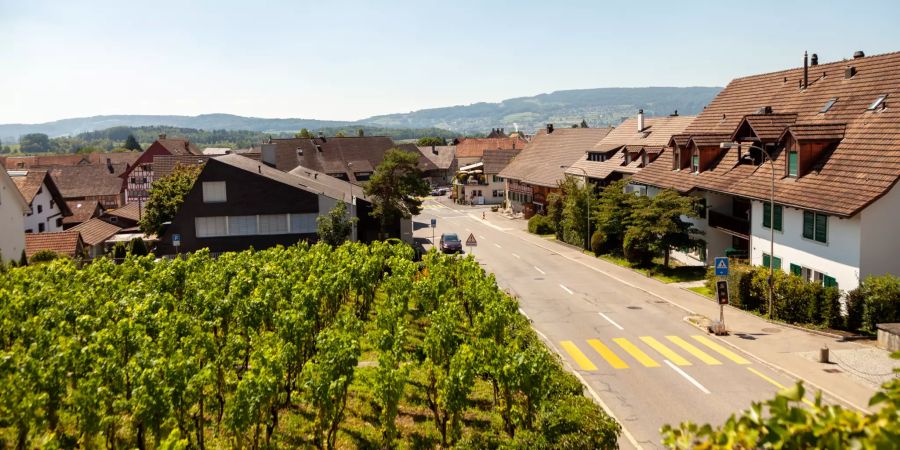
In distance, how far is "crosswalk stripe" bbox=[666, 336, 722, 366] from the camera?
25812 millimetres

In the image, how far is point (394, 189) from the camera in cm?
5688

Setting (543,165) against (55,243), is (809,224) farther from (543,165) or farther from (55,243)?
(55,243)

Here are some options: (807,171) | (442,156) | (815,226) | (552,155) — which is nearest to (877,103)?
(807,171)

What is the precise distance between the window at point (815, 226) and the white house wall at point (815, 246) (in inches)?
8.1

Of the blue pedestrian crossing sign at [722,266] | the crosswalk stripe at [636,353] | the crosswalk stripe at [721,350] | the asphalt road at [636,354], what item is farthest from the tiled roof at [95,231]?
the blue pedestrian crossing sign at [722,266]

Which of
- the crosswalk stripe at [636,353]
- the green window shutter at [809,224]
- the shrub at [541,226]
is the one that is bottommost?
the crosswalk stripe at [636,353]

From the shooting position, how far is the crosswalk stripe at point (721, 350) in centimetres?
2591

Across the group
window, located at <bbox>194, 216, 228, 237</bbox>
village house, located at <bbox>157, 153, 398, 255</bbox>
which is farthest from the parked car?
window, located at <bbox>194, 216, 228, 237</bbox>

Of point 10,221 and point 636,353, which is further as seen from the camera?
point 10,221

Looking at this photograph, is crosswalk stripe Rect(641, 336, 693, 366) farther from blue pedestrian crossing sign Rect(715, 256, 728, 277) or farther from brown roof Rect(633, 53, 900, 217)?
brown roof Rect(633, 53, 900, 217)

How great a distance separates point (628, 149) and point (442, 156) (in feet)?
309

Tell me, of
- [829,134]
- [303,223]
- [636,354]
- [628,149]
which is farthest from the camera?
[628,149]

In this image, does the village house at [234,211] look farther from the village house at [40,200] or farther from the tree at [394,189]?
the village house at [40,200]

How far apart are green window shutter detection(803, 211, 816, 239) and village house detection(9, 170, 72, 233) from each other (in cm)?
6241
